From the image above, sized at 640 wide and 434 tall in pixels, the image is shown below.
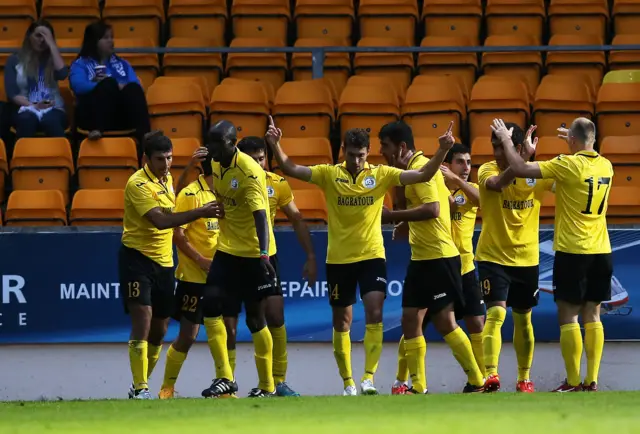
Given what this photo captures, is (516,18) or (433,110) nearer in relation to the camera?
(433,110)

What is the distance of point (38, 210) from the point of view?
13.7 m

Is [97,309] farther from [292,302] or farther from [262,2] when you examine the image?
[262,2]

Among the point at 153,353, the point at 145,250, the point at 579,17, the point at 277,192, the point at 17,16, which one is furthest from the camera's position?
the point at 17,16

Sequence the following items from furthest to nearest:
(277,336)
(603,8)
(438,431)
→ 1. (603,8)
2. (277,336)
3. (438,431)

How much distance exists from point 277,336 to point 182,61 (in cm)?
554

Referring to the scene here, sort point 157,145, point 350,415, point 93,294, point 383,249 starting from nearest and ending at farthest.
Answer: point 350,415 < point 383,249 < point 157,145 < point 93,294

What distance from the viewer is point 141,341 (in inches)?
457

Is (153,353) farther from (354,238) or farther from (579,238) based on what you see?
(579,238)

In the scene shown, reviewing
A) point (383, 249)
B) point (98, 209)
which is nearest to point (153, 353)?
point (98, 209)

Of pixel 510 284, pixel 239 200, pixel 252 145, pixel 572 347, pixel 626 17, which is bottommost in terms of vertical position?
pixel 572 347

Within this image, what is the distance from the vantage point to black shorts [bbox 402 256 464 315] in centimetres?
1094

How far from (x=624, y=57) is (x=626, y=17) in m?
0.65

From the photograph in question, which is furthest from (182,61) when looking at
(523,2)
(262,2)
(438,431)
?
(438,431)

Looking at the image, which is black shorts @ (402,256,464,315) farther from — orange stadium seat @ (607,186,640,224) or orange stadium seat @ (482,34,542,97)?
orange stadium seat @ (482,34,542,97)
